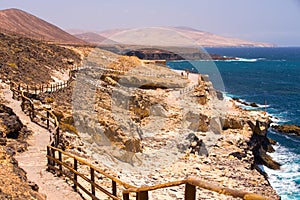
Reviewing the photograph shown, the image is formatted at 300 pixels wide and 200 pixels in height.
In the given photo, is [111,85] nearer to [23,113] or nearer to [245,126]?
[245,126]

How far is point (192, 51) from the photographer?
13538 cm

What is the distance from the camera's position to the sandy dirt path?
816cm

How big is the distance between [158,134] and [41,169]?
14106 mm

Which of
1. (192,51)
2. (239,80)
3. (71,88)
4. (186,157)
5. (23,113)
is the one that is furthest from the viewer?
(192,51)

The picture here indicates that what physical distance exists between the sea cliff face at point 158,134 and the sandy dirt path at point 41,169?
1151 mm

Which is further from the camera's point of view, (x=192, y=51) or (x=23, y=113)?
(x=192, y=51)

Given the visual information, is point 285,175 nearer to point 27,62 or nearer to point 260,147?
point 260,147

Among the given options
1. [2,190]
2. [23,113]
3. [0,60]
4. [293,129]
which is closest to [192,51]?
[293,129]

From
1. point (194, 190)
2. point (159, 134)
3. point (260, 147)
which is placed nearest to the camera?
point (194, 190)

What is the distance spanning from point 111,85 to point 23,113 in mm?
13586

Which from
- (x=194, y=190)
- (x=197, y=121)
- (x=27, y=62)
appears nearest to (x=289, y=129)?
(x=197, y=121)

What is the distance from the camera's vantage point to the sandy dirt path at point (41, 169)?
321 inches

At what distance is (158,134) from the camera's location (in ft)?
76.0

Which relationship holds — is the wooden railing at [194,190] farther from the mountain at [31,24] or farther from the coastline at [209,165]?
the mountain at [31,24]
